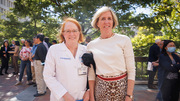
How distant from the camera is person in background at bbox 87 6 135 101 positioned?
5.72ft

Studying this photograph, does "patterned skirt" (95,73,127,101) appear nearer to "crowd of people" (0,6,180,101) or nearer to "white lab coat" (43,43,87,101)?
"crowd of people" (0,6,180,101)

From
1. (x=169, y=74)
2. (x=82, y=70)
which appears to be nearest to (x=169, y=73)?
(x=169, y=74)

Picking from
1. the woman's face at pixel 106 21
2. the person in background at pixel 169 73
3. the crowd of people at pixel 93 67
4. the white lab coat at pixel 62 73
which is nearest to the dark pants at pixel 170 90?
the person in background at pixel 169 73

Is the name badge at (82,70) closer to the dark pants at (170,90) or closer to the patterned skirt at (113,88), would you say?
the patterned skirt at (113,88)

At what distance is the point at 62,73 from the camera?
175cm

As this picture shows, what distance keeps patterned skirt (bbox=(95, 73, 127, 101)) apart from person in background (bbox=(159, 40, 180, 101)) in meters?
2.16

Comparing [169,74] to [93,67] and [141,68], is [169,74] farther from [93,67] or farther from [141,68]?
[141,68]

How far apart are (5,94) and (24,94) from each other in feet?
2.35

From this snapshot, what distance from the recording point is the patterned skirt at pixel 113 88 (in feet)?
5.80

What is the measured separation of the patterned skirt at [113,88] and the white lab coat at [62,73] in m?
0.27

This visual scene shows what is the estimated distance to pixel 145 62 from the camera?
23.7 ft

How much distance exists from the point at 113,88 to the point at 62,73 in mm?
662

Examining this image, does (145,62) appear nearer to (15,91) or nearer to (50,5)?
(15,91)

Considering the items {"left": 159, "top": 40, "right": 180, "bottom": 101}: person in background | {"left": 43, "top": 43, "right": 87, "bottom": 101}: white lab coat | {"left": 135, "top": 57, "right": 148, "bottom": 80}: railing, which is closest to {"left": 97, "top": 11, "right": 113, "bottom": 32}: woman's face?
{"left": 43, "top": 43, "right": 87, "bottom": 101}: white lab coat
